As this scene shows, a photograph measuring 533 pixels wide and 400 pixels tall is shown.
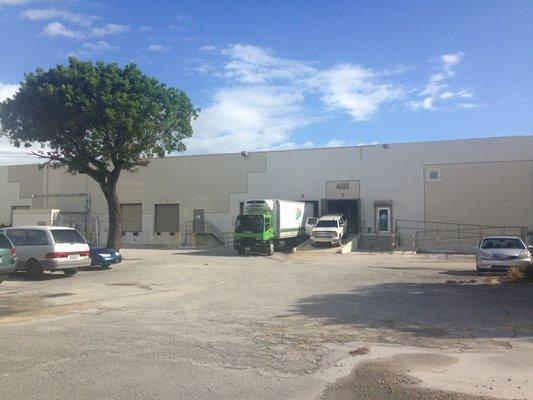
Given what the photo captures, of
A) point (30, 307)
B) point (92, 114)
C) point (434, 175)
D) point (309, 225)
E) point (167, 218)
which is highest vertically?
point (92, 114)

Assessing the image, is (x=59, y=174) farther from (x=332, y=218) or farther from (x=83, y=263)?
(x=83, y=263)

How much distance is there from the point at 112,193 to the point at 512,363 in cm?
2539

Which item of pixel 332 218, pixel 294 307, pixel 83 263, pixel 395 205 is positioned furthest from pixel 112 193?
pixel 395 205

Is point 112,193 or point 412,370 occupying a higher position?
point 112,193

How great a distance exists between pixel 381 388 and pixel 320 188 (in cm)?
3924

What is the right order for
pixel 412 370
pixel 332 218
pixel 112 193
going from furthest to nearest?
pixel 332 218
pixel 112 193
pixel 412 370

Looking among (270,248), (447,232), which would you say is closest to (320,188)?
(447,232)

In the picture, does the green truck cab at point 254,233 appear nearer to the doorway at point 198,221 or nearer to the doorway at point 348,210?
the doorway at point 348,210

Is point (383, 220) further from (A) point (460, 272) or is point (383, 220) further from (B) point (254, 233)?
(A) point (460, 272)

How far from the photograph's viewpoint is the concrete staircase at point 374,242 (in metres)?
38.9

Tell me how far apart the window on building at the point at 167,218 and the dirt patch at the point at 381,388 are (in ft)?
144

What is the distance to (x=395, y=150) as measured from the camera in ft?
142

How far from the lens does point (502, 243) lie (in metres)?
20.2

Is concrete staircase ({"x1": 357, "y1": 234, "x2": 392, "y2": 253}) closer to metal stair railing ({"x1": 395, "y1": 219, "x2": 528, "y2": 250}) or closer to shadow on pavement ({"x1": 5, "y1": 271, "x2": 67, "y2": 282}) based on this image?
metal stair railing ({"x1": 395, "y1": 219, "x2": 528, "y2": 250})
